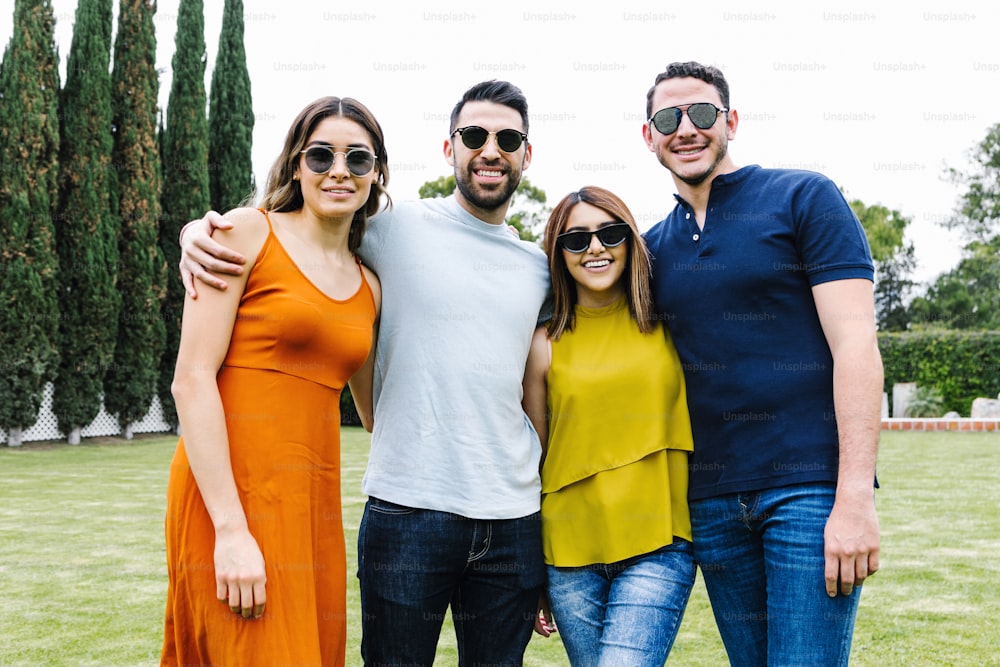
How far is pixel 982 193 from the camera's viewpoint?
33250 millimetres

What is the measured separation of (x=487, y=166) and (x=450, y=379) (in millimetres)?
770

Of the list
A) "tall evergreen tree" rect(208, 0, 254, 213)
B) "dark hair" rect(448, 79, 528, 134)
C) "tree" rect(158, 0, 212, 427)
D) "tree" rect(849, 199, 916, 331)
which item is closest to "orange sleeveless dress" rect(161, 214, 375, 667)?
"dark hair" rect(448, 79, 528, 134)

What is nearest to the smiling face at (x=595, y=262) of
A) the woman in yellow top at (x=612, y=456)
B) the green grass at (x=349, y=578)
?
the woman in yellow top at (x=612, y=456)

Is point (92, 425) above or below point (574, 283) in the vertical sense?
below

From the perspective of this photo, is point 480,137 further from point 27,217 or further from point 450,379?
point 27,217

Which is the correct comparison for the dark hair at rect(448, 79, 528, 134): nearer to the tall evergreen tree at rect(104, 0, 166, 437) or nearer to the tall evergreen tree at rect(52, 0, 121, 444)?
the tall evergreen tree at rect(52, 0, 121, 444)

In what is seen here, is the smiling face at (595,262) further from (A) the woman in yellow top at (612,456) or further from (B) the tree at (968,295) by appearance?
(B) the tree at (968,295)

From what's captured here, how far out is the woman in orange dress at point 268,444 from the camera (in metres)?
2.02

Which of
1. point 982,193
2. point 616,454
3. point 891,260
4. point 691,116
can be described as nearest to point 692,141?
point 691,116

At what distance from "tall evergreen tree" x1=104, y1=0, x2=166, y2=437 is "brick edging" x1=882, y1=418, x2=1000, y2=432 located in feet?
54.4

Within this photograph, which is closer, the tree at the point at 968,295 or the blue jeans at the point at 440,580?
the blue jeans at the point at 440,580

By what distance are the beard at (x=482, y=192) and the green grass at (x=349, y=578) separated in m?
2.41

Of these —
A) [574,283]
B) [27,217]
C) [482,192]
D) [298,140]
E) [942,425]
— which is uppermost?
[27,217]

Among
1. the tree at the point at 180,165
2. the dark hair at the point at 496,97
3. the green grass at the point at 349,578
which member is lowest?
the green grass at the point at 349,578
